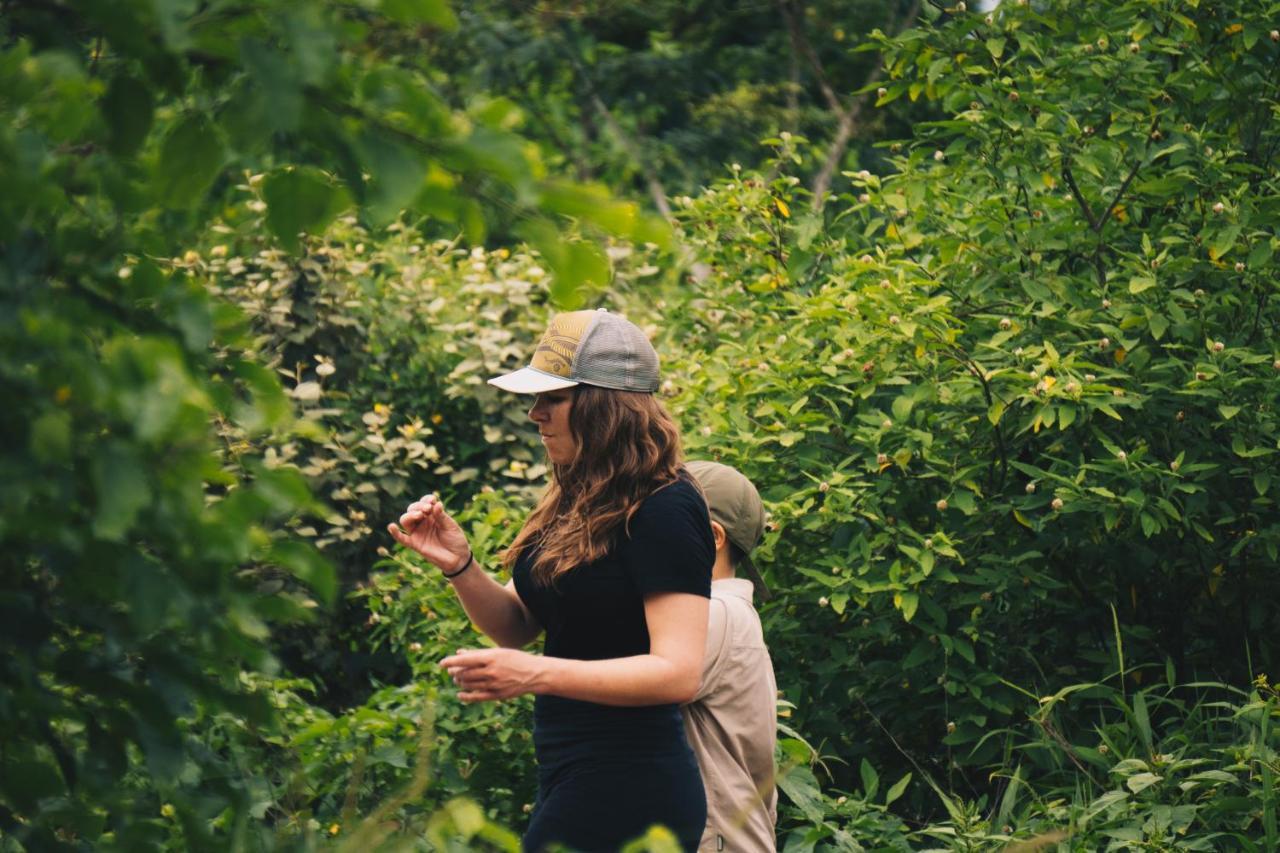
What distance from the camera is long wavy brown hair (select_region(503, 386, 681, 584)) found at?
8.33 ft

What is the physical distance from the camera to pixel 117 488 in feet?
4.07

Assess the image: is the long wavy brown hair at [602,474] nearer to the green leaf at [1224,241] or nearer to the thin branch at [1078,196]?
the green leaf at [1224,241]

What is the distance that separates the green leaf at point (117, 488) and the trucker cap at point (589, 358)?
1417 mm

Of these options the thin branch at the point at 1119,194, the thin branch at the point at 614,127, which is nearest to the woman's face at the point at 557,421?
the thin branch at the point at 1119,194

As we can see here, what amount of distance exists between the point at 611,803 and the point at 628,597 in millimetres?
356

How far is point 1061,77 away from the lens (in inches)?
183

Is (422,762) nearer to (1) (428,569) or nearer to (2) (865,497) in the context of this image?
(2) (865,497)

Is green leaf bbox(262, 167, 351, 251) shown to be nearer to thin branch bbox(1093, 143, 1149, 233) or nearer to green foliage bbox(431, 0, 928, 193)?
thin branch bbox(1093, 143, 1149, 233)

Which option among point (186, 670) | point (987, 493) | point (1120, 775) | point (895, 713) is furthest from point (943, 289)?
Answer: point (186, 670)

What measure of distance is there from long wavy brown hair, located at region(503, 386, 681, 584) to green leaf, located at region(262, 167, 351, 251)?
3.56ft

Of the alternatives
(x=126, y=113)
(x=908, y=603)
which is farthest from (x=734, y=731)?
(x=126, y=113)

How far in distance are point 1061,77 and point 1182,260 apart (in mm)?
793

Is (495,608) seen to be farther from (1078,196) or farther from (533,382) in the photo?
(1078,196)

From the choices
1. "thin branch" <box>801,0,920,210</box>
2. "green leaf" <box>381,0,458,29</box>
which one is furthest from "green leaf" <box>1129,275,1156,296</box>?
"thin branch" <box>801,0,920,210</box>
